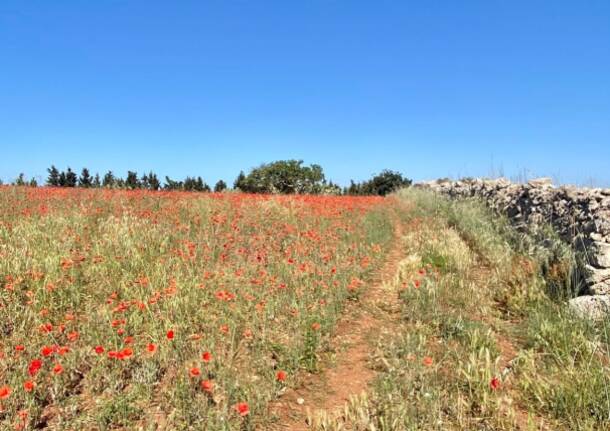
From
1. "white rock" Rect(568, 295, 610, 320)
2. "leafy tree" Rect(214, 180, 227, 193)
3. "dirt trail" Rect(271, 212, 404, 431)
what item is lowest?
"dirt trail" Rect(271, 212, 404, 431)

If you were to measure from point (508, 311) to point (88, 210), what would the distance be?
25.1ft

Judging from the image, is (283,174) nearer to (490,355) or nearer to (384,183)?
(384,183)

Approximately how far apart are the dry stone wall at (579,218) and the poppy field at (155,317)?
2.79 metres

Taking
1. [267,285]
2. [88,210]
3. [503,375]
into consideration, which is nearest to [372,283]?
[267,285]

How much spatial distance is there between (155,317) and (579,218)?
597 centimetres

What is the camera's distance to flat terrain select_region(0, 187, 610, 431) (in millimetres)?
2811

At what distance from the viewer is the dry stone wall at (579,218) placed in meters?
4.53

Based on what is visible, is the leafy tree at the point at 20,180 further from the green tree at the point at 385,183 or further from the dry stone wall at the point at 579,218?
the green tree at the point at 385,183

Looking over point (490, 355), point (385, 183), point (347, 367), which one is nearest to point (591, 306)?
point (490, 355)

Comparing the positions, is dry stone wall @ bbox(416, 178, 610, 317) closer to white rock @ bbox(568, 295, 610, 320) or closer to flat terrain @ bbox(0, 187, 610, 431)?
white rock @ bbox(568, 295, 610, 320)

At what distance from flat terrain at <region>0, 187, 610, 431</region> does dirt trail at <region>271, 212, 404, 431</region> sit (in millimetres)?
18

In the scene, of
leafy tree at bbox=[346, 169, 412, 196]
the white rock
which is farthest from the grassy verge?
leafy tree at bbox=[346, 169, 412, 196]

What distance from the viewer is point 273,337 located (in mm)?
3879

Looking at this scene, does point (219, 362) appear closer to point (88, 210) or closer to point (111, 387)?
point (111, 387)
